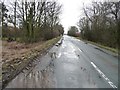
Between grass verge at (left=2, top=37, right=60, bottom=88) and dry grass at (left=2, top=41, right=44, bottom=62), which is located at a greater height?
grass verge at (left=2, top=37, right=60, bottom=88)

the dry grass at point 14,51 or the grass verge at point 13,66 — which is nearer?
the grass verge at point 13,66

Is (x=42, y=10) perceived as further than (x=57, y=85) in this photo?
Yes

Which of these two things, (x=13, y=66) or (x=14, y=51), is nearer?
(x=13, y=66)

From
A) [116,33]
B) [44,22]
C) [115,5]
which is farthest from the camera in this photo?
[44,22]

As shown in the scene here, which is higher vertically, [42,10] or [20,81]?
[42,10]

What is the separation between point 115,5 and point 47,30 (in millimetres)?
15294

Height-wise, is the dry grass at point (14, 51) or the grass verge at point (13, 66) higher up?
the grass verge at point (13, 66)

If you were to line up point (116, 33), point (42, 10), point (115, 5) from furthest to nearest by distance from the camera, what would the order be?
point (42, 10)
point (115, 5)
point (116, 33)

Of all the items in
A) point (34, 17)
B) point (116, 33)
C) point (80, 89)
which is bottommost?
point (80, 89)

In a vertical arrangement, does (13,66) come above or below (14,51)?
above

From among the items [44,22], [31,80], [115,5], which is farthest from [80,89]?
[44,22]

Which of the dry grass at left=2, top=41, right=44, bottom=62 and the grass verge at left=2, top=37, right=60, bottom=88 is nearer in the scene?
the grass verge at left=2, top=37, right=60, bottom=88

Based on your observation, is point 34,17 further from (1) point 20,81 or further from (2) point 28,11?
(1) point 20,81

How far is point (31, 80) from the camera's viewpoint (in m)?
7.71
